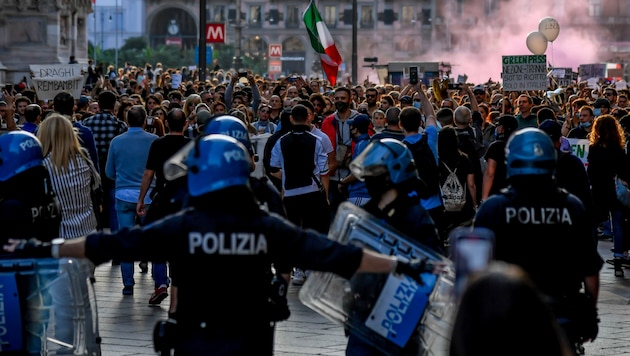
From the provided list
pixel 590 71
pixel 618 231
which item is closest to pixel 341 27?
pixel 590 71

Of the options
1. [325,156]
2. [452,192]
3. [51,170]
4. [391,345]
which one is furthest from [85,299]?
[452,192]

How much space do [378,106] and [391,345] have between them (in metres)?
10.6

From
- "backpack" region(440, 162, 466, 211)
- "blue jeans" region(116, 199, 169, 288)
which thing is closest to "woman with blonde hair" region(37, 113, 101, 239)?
"blue jeans" region(116, 199, 169, 288)

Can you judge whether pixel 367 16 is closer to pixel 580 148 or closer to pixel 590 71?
pixel 590 71

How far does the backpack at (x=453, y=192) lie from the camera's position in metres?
11.5

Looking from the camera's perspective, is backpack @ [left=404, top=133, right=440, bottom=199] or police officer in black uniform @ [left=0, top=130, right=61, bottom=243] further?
backpack @ [left=404, top=133, right=440, bottom=199]

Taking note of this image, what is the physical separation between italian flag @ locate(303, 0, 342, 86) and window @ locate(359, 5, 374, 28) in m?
91.9

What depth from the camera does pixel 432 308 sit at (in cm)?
534

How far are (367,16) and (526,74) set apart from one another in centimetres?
9811

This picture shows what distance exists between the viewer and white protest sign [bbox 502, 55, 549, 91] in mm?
18203

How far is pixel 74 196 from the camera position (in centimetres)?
916

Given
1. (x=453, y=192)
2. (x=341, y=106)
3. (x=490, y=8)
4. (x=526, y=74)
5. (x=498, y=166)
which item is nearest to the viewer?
(x=498, y=166)

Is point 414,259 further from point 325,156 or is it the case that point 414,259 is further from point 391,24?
point 391,24

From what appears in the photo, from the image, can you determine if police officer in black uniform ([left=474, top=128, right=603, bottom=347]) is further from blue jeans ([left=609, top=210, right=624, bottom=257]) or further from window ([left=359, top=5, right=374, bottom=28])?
window ([left=359, top=5, right=374, bottom=28])
